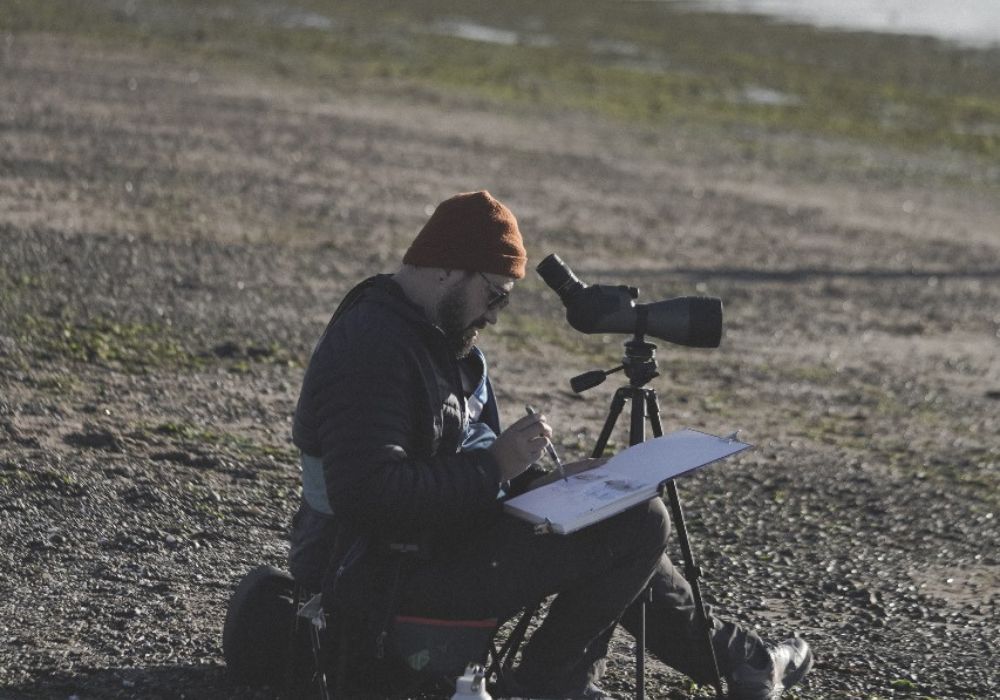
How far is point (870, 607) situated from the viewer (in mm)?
5762

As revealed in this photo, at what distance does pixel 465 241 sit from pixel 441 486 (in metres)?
0.60

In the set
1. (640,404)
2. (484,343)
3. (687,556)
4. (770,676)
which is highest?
(640,404)

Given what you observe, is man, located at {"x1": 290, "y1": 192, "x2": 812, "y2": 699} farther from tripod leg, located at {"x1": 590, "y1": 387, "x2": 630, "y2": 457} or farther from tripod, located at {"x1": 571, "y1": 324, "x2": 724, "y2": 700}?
tripod leg, located at {"x1": 590, "y1": 387, "x2": 630, "y2": 457}

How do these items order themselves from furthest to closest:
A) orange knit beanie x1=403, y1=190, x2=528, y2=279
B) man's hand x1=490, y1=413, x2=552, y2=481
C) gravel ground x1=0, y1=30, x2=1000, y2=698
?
gravel ground x1=0, y1=30, x2=1000, y2=698
orange knit beanie x1=403, y1=190, x2=528, y2=279
man's hand x1=490, y1=413, x2=552, y2=481

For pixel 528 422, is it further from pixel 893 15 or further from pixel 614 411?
pixel 893 15

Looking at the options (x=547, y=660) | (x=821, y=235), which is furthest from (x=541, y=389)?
(x=821, y=235)

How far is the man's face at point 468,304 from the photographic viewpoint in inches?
160

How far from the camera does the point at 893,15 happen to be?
144 feet

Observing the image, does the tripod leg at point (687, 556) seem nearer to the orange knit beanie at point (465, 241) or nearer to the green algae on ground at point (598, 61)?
the orange knit beanie at point (465, 241)

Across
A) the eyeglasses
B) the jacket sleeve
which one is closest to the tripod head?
the eyeglasses

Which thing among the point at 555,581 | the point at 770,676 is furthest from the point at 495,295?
the point at 770,676

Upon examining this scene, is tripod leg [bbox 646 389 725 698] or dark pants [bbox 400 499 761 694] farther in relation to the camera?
tripod leg [bbox 646 389 725 698]

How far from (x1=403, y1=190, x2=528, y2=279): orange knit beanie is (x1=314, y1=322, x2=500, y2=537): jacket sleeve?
238 millimetres

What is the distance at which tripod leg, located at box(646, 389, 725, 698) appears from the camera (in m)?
4.28
